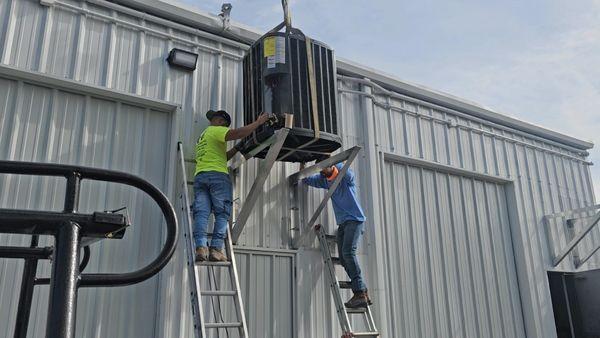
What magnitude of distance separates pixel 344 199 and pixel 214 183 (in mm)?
1640

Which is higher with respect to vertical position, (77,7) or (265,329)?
(77,7)

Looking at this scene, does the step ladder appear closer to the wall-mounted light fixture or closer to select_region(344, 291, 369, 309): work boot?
select_region(344, 291, 369, 309): work boot

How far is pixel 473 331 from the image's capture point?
23.7ft

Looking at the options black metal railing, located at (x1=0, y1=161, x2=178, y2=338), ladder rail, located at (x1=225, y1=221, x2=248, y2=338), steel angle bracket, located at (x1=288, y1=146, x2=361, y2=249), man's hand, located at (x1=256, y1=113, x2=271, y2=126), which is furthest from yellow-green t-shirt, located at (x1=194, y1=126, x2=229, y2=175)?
black metal railing, located at (x1=0, y1=161, x2=178, y2=338)

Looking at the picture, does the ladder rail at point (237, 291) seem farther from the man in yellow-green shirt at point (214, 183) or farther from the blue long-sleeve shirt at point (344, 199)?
the blue long-sleeve shirt at point (344, 199)

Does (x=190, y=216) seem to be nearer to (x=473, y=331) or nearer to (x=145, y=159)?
(x=145, y=159)

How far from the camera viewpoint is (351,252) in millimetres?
5688

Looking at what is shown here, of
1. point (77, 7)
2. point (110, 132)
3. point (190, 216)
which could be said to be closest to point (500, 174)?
point (190, 216)

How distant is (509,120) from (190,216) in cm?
631

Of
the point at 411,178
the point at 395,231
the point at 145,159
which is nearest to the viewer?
the point at 145,159

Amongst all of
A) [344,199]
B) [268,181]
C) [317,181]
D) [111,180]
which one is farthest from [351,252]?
Result: [111,180]

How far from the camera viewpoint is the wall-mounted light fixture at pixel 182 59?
5539mm

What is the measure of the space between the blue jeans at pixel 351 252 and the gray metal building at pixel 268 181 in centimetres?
43

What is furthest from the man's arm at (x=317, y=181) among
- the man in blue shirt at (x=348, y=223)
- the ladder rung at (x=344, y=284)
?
the ladder rung at (x=344, y=284)
